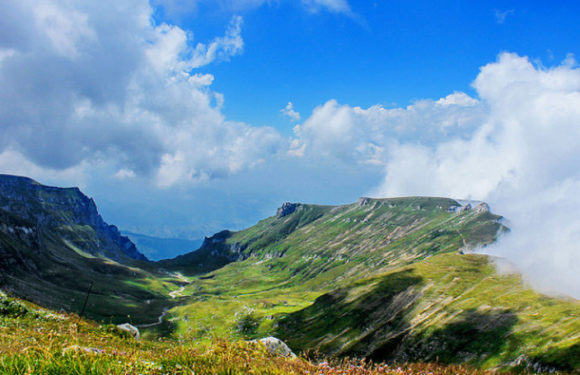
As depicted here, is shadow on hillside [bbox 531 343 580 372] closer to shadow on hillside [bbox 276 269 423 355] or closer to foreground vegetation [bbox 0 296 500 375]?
shadow on hillside [bbox 276 269 423 355]

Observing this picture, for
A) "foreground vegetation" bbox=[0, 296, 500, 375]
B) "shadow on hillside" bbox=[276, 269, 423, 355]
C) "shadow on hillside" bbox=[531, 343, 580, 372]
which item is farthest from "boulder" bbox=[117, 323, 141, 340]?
"shadow on hillside" bbox=[276, 269, 423, 355]

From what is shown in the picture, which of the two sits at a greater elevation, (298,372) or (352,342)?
(298,372)

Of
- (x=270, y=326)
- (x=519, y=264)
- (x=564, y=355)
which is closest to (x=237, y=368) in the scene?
(x=564, y=355)

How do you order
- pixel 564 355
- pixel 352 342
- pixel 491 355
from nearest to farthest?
pixel 564 355 → pixel 491 355 → pixel 352 342

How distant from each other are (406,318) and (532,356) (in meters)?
50.6

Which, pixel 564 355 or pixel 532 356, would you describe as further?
pixel 532 356

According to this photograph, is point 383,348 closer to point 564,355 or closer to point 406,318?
point 406,318

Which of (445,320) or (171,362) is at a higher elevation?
(445,320)

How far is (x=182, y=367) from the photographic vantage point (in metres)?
7.45

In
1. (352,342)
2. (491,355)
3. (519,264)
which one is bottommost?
(352,342)

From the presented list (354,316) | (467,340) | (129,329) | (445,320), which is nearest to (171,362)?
(129,329)

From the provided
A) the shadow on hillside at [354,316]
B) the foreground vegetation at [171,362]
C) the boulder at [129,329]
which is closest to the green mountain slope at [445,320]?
the shadow on hillside at [354,316]

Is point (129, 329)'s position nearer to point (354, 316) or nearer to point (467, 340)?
point (467, 340)

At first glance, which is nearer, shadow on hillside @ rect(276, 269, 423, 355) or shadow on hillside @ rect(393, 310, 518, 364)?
shadow on hillside @ rect(393, 310, 518, 364)
